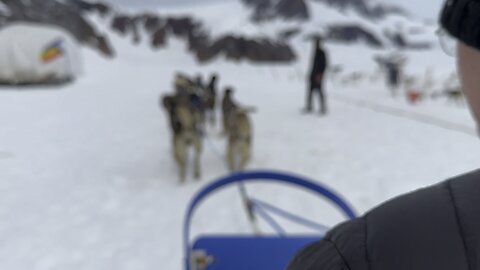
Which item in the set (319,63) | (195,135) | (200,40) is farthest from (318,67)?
(200,40)

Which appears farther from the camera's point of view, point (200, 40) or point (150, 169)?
point (200, 40)

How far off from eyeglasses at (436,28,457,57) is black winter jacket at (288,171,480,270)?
209mm

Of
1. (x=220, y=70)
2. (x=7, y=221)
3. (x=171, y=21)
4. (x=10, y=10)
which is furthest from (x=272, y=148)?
(x=171, y=21)

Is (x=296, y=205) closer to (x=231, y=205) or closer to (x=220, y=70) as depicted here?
(x=231, y=205)

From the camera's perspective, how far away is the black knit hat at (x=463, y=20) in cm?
51

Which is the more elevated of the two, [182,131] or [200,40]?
[182,131]

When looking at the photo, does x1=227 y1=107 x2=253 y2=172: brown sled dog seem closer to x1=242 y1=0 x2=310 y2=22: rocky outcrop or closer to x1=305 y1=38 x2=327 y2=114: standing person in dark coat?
x1=305 y1=38 x2=327 y2=114: standing person in dark coat

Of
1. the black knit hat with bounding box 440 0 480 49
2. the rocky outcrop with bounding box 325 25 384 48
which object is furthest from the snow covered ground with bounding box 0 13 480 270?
the rocky outcrop with bounding box 325 25 384 48

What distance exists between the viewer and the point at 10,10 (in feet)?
60.8

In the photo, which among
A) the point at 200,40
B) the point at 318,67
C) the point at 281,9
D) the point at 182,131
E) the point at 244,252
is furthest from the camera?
the point at 281,9

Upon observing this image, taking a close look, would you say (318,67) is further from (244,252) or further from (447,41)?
(447,41)

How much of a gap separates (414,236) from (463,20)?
30cm

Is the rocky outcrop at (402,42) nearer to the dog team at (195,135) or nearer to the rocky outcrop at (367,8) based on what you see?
the rocky outcrop at (367,8)

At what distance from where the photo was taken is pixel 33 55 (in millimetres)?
10688
